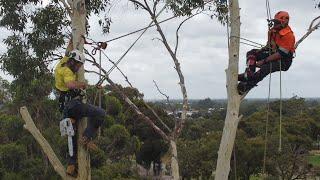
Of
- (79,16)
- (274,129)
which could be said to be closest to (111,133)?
(274,129)

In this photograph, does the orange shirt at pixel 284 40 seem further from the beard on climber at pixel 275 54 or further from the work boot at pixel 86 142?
the work boot at pixel 86 142

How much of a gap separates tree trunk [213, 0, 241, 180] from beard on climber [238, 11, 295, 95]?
14 cm

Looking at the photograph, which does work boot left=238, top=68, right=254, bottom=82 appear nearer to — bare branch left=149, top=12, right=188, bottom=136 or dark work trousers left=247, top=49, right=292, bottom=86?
dark work trousers left=247, top=49, right=292, bottom=86

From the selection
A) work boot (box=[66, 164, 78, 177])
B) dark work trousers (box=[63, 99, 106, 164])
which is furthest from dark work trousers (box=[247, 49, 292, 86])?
work boot (box=[66, 164, 78, 177])

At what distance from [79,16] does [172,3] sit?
337cm

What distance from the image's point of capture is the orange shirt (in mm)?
5816

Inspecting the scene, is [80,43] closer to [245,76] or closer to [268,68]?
[245,76]

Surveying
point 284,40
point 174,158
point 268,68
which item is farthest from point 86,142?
point 284,40

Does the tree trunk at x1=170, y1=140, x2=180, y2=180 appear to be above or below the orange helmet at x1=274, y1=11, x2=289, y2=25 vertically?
below

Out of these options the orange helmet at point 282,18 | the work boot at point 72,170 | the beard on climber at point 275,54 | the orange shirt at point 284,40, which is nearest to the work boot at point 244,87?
the beard on climber at point 275,54

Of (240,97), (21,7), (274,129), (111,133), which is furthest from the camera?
(274,129)

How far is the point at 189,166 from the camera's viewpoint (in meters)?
29.9

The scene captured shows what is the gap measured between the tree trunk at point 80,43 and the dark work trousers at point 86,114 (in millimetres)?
87

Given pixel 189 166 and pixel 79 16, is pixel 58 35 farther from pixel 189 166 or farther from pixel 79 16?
pixel 189 166
